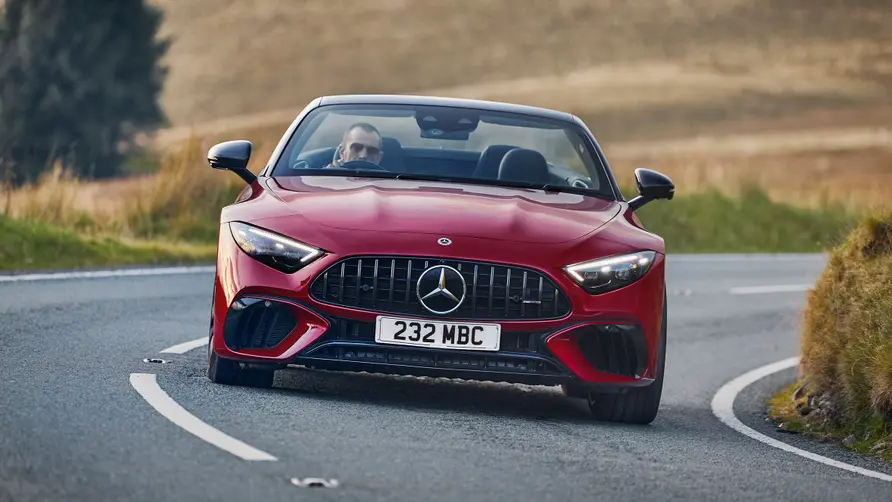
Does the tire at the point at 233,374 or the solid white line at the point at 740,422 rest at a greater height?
the tire at the point at 233,374

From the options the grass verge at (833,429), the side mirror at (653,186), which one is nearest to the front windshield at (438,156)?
the side mirror at (653,186)

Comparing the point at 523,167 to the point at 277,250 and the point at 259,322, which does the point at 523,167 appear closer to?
the point at 277,250

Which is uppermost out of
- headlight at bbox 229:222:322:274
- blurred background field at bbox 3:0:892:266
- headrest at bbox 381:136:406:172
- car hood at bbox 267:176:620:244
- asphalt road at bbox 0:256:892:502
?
blurred background field at bbox 3:0:892:266

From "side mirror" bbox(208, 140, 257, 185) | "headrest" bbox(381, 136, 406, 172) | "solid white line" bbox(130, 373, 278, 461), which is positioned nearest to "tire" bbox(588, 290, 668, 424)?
"headrest" bbox(381, 136, 406, 172)

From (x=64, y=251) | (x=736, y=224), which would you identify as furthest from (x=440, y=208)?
(x=736, y=224)

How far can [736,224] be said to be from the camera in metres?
29.3

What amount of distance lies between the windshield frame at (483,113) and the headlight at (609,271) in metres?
1.21

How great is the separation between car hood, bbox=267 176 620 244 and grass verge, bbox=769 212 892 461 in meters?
1.62

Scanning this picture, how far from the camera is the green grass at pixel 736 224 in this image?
2745cm

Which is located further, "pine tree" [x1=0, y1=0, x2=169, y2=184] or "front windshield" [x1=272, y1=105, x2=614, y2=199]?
"pine tree" [x1=0, y1=0, x2=169, y2=184]

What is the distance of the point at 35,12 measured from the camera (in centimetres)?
4678

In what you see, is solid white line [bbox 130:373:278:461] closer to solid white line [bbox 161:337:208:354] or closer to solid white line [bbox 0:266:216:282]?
solid white line [bbox 161:337:208:354]

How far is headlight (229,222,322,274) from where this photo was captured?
320 inches

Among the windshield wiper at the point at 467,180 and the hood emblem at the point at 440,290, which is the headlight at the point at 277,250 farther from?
the windshield wiper at the point at 467,180
